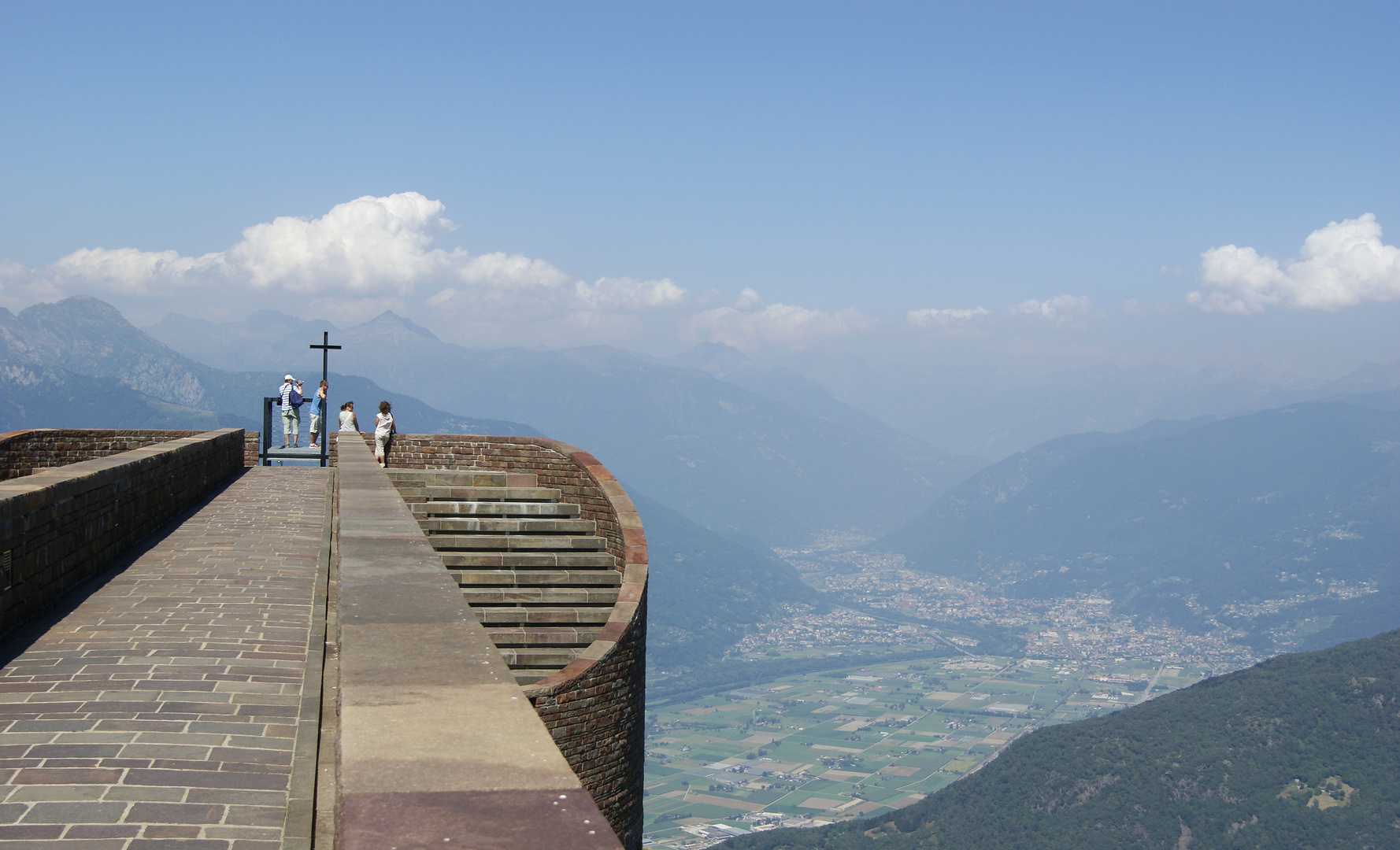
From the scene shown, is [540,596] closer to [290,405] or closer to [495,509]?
[495,509]

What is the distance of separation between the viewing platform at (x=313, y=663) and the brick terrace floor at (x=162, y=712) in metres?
0.02

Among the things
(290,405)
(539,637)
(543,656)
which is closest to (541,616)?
(539,637)

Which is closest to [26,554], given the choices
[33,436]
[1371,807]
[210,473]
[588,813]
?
[588,813]

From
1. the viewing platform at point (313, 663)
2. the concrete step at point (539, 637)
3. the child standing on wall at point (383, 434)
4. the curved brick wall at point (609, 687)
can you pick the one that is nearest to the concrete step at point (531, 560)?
the viewing platform at point (313, 663)

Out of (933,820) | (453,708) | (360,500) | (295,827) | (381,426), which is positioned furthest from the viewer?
(933,820)

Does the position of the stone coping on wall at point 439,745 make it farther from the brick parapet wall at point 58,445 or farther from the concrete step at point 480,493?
the brick parapet wall at point 58,445

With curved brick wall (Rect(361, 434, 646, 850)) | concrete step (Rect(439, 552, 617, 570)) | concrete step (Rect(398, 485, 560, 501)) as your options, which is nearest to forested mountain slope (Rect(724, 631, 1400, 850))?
concrete step (Rect(398, 485, 560, 501))

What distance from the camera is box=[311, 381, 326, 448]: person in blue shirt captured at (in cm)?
2598

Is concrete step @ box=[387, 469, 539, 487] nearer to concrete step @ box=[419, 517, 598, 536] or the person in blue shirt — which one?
concrete step @ box=[419, 517, 598, 536]

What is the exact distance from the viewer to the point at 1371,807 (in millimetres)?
109688

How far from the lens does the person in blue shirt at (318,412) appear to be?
25984mm

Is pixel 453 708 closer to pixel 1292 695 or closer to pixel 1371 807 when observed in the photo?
pixel 1371 807

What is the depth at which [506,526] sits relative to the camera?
53.4 feet

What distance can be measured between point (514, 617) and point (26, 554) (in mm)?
7182
